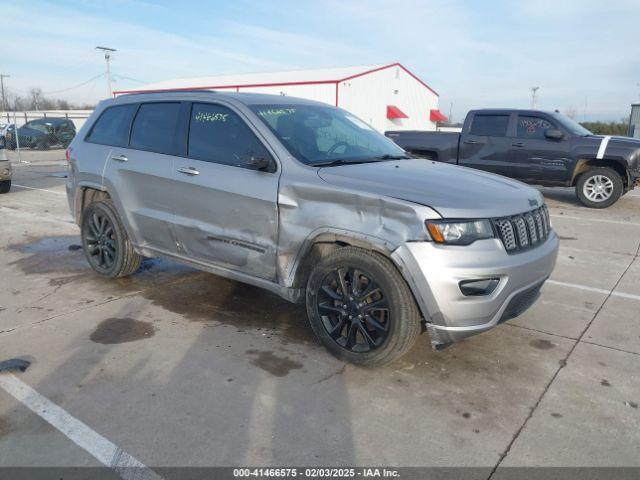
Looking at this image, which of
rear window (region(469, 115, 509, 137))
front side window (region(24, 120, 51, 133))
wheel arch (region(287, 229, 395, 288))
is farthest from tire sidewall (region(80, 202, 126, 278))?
front side window (region(24, 120, 51, 133))

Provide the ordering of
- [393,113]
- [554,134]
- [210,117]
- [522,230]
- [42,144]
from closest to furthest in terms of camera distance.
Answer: [522,230]
[210,117]
[554,134]
[42,144]
[393,113]

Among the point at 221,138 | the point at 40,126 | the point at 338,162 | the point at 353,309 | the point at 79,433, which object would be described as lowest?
the point at 79,433

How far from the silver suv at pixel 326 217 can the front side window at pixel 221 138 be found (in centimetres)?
1

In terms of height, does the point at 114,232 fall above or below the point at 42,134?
below

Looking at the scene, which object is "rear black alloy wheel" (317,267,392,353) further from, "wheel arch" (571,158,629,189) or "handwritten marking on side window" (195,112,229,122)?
"wheel arch" (571,158,629,189)

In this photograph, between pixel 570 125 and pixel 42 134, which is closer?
pixel 570 125

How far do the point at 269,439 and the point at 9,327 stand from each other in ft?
8.94

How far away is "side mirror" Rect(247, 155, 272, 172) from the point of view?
3.80 m

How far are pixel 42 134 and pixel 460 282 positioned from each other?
1198 inches

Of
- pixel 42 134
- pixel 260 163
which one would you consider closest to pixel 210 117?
pixel 260 163

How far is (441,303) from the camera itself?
3.16 meters

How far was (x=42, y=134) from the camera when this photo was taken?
93.4ft

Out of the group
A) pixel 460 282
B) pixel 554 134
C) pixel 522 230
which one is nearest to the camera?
pixel 460 282

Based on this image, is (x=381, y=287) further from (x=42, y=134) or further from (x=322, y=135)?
(x=42, y=134)
